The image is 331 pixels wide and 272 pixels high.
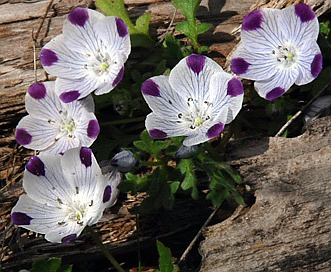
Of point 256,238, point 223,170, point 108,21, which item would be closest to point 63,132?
point 108,21

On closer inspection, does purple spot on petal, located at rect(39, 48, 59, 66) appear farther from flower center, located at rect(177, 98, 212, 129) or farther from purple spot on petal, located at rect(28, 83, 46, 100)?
flower center, located at rect(177, 98, 212, 129)

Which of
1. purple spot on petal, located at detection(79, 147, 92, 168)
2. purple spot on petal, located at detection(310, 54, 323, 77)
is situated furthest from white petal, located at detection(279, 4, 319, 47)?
purple spot on petal, located at detection(79, 147, 92, 168)

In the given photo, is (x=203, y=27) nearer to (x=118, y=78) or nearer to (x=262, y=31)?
(x=262, y=31)

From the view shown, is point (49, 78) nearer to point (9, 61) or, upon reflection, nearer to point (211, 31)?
point (9, 61)

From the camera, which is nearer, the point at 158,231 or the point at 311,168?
the point at 311,168

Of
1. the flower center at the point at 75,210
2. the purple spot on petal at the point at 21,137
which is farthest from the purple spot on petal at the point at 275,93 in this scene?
the purple spot on petal at the point at 21,137
